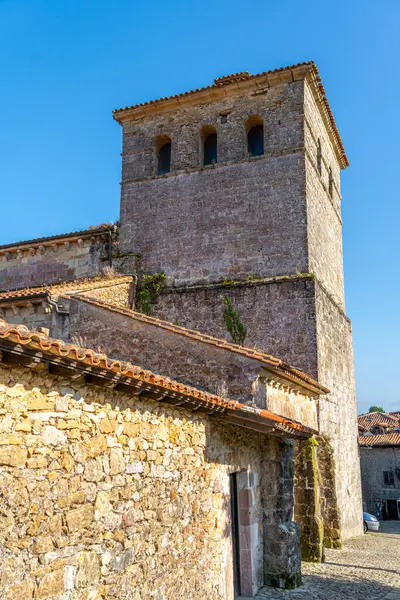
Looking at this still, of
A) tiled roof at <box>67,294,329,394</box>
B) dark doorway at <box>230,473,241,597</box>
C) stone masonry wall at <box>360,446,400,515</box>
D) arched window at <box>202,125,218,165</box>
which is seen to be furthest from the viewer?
stone masonry wall at <box>360,446,400,515</box>

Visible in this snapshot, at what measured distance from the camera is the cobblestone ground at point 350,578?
892 cm

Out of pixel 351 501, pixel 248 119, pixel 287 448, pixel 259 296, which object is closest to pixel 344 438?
pixel 351 501

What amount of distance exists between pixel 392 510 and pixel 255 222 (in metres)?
24.3

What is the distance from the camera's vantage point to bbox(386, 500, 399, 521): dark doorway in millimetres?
31672

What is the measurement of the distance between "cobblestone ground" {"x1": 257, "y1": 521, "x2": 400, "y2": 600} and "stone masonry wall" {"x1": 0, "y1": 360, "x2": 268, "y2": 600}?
2.08 m

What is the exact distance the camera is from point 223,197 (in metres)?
15.1

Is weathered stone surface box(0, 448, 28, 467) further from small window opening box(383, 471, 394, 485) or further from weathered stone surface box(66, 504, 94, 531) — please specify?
small window opening box(383, 471, 394, 485)

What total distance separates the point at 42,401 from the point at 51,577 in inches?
54.1

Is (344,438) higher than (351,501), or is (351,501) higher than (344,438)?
(344,438)

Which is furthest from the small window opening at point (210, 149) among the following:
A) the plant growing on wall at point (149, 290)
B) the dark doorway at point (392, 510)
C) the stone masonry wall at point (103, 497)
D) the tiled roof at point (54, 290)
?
the dark doorway at point (392, 510)

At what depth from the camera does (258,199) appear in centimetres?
1477

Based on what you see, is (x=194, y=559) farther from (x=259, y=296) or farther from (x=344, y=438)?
(x=344, y=438)

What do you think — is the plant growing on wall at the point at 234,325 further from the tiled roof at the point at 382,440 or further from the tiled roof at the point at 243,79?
the tiled roof at the point at 382,440

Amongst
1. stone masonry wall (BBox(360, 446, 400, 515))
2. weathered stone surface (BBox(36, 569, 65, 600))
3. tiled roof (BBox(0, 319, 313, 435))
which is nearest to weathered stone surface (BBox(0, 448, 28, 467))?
tiled roof (BBox(0, 319, 313, 435))
